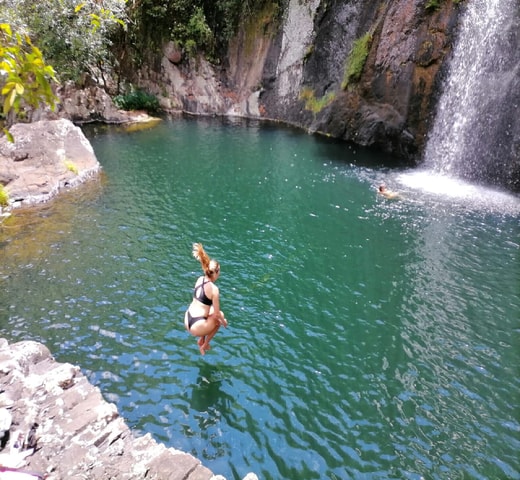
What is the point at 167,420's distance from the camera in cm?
664

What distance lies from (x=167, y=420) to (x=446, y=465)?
13.8 feet

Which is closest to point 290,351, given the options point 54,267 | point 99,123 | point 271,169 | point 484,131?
point 54,267

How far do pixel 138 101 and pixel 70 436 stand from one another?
3329 centimetres

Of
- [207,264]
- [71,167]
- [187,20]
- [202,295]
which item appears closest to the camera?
[207,264]

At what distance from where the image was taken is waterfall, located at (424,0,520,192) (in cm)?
1773

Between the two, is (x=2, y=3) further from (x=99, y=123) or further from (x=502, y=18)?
(x=502, y=18)

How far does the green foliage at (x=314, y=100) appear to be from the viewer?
28.8 m

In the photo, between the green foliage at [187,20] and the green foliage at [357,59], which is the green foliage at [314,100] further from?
the green foliage at [187,20]

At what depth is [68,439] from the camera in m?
5.43

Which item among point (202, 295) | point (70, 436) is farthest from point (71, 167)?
point (70, 436)

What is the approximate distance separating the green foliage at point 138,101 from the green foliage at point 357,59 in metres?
16.8

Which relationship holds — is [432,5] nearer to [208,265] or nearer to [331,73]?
[331,73]

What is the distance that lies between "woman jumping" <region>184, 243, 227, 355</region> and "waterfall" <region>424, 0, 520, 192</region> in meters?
15.7

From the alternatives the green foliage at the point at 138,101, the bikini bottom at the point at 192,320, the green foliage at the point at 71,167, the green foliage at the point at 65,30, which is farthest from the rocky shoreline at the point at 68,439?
the green foliage at the point at 138,101
